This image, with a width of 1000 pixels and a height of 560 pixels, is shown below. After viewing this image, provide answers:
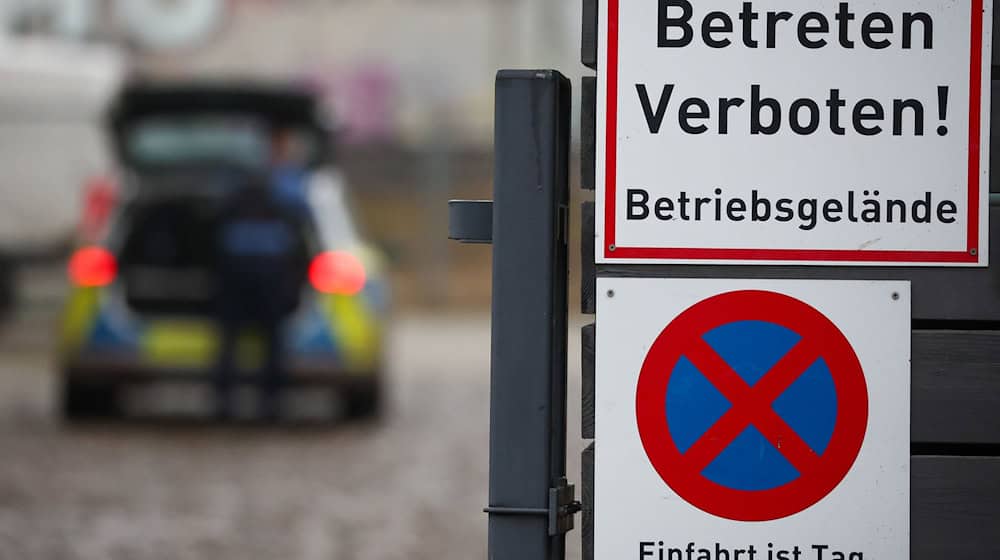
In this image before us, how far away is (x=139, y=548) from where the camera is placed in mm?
7070

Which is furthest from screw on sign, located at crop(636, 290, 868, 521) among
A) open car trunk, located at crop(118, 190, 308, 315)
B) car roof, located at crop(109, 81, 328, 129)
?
car roof, located at crop(109, 81, 328, 129)

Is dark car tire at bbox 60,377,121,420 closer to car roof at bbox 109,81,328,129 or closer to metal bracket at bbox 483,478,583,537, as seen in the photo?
car roof at bbox 109,81,328,129

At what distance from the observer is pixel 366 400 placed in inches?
452

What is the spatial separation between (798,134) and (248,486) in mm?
6212

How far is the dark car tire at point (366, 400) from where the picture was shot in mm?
11398

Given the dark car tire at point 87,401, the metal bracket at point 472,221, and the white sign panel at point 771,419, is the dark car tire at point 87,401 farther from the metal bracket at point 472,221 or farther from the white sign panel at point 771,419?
the white sign panel at point 771,419

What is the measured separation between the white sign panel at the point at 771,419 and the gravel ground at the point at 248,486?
3.98 m

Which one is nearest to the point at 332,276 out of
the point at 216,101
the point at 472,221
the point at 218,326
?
the point at 218,326

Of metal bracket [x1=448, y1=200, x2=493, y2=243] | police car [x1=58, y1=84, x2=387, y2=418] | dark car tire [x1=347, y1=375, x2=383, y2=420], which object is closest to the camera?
metal bracket [x1=448, y1=200, x2=493, y2=243]

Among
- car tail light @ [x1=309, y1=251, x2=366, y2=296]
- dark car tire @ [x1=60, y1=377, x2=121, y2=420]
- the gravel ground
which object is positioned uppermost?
car tail light @ [x1=309, y1=251, x2=366, y2=296]

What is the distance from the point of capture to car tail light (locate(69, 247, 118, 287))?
435 inches

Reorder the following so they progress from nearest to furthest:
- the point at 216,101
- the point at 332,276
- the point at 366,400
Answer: the point at 332,276 → the point at 366,400 → the point at 216,101

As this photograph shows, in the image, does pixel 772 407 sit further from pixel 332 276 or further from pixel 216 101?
pixel 216 101

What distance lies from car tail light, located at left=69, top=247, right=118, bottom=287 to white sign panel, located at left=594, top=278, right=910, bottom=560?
838 centimetres
